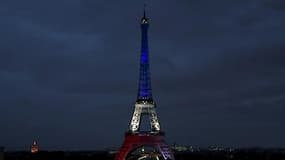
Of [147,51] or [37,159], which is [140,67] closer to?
[147,51]

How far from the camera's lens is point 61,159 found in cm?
12825

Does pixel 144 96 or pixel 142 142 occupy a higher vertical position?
pixel 144 96

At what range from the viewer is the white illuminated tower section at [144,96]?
8108 centimetres

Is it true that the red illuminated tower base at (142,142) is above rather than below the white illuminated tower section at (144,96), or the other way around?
below

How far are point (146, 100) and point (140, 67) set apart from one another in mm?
4904

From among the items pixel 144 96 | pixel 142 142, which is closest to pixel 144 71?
pixel 144 96

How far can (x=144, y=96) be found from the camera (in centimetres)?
8169

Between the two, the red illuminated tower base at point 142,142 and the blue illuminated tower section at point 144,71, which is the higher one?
the blue illuminated tower section at point 144,71

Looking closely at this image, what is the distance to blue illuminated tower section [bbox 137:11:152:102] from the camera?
8112 centimetres

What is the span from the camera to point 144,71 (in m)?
81.1

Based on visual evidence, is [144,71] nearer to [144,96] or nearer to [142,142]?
[144,96]

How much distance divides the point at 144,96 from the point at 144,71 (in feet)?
12.2

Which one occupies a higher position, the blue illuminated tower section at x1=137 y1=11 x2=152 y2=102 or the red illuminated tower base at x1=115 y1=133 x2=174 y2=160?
the blue illuminated tower section at x1=137 y1=11 x2=152 y2=102

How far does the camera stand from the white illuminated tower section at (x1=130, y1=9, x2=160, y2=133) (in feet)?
266
